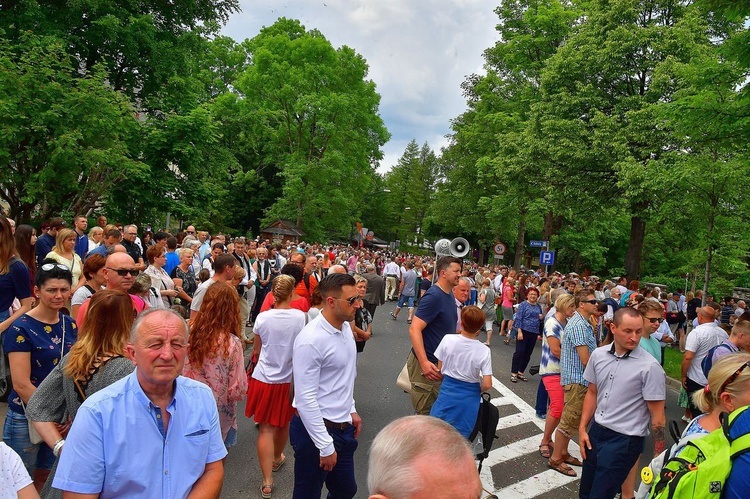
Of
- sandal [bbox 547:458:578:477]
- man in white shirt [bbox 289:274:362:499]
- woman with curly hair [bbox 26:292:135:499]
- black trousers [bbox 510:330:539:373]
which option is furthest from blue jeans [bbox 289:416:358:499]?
black trousers [bbox 510:330:539:373]

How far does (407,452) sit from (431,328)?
3326 millimetres

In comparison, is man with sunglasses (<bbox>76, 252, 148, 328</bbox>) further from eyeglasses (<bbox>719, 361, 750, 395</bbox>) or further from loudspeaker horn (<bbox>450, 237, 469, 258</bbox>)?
loudspeaker horn (<bbox>450, 237, 469, 258</bbox>)

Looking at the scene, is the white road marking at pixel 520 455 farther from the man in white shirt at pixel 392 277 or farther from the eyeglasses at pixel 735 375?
the man in white shirt at pixel 392 277

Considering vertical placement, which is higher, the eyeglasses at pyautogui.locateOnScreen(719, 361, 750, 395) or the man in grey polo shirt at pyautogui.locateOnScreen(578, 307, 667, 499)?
the eyeglasses at pyautogui.locateOnScreen(719, 361, 750, 395)

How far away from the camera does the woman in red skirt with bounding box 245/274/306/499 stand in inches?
168

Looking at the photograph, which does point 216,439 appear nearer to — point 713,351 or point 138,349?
point 138,349

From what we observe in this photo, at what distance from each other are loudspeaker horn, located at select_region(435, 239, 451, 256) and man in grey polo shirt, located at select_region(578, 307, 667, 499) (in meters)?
7.72

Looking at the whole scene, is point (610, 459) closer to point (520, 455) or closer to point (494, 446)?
point (520, 455)

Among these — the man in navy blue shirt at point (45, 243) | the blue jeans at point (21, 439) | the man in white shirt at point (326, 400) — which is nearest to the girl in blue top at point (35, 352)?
the blue jeans at point (21, 439)

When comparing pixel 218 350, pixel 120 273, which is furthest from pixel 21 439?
Answer: pixel 120 273

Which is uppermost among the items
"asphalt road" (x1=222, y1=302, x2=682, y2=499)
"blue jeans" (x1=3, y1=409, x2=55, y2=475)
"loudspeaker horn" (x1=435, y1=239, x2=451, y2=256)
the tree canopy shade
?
the tree canopy shade

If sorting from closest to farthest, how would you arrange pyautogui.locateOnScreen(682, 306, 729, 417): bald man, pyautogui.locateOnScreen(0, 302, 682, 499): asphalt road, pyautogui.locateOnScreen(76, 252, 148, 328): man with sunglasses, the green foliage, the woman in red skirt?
1. pyautogui.locateOnScreen(76, 252, 148, 328): man with sunglasses
2. the woman in red skirt
3. pyautogui.locateOnScreen(0, 302, 682, 499): asphalt road
4. pyautogui.locateOnScreen(682, 306, 729, 417): bald man
5. the green foliage

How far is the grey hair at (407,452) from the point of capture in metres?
1.34

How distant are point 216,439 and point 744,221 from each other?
15.5 metres
